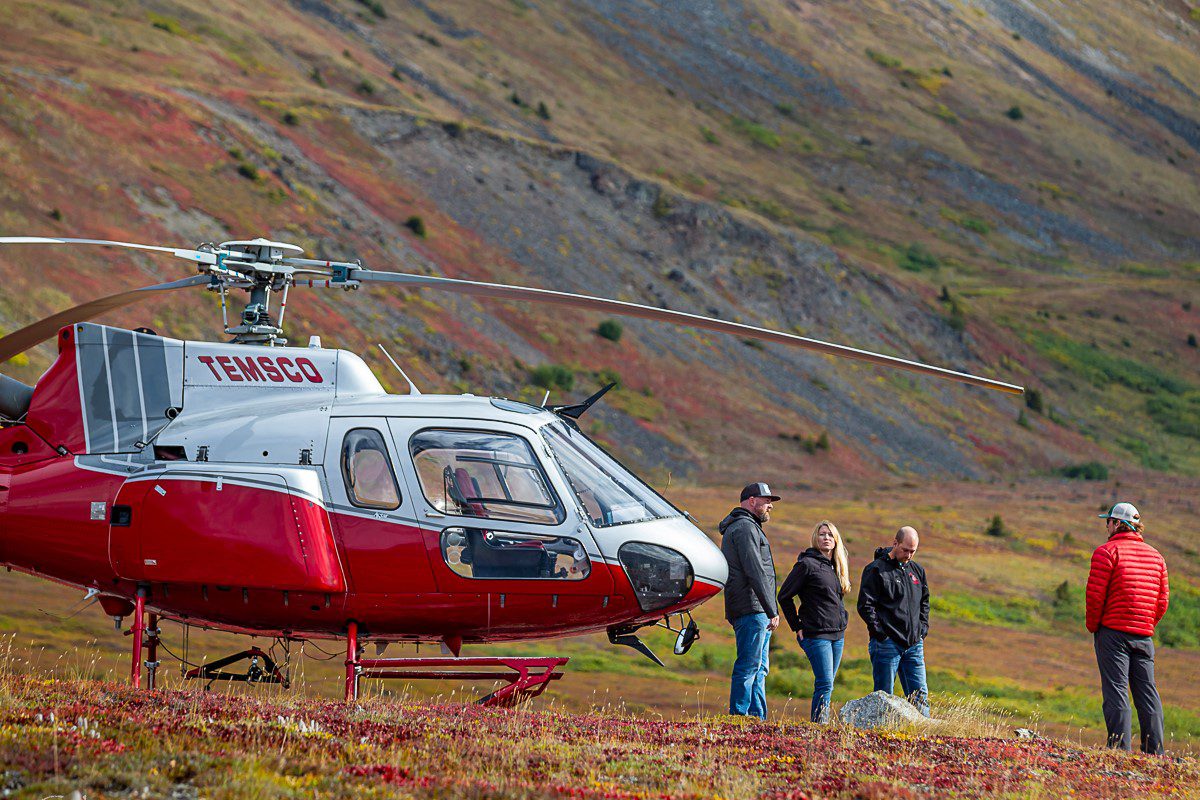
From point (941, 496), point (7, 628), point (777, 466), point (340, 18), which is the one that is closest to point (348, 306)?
point (777, 466)

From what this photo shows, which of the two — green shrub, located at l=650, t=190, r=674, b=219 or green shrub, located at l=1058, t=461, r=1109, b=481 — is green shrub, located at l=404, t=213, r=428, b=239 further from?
green shrub, located at l=1058, t=461, r=1109, b=481

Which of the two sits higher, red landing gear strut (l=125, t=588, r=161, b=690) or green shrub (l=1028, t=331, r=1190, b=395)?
green shrub (l=1028, t=331, r=1190, b=395)

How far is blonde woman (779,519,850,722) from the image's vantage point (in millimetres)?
11375

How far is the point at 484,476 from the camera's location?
10.2m

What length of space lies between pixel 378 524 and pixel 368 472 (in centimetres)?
47

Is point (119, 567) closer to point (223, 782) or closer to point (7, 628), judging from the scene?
point (223, 782)

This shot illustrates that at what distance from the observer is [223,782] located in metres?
6.35

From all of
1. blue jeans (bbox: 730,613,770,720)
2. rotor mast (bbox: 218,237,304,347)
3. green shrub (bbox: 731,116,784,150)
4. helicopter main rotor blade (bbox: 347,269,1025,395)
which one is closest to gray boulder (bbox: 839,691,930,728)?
blue jeans (bbox: 730,613,770,720)

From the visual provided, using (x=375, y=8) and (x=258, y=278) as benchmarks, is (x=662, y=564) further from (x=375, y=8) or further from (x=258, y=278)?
(x=375, y=8)

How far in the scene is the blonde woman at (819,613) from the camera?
37.3ft

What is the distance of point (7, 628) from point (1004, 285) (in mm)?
83122

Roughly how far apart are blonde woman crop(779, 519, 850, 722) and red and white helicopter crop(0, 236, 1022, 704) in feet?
4.35

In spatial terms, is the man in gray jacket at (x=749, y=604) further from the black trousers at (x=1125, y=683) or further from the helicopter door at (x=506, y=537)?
the black trousers at (x=1125, y=683)

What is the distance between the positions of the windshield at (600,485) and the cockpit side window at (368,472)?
141 cm
